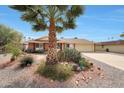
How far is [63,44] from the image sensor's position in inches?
1326

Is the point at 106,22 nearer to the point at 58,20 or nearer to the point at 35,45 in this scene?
the point at 58,20

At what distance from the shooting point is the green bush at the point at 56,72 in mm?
9594

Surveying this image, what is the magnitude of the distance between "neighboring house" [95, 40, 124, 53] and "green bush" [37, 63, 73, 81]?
23.1m

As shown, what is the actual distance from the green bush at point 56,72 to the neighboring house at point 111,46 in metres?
23.1

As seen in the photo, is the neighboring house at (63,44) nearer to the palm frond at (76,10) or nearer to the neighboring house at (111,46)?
the neighboring house at (111,46)

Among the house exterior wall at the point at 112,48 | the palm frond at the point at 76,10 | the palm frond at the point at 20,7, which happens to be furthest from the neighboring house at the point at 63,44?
the palm frond at the point at 76,10

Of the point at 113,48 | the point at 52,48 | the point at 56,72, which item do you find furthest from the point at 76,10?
the point at 113,48

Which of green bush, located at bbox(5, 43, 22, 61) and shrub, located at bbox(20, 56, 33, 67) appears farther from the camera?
green bush, located at bbox(5, 43, 22, 61)

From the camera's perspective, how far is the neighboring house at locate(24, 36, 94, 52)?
3196 centimetres

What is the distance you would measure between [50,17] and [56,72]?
351 cm

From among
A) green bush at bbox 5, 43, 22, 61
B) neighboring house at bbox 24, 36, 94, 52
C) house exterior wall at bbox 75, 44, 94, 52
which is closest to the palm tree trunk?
green bush at bbox 5, 43, 22, 61

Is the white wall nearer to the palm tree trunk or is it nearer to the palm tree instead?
the palm tree

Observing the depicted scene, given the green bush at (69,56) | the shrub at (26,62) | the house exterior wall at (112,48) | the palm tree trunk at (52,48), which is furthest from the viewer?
the house exterior wall at (112,48)
